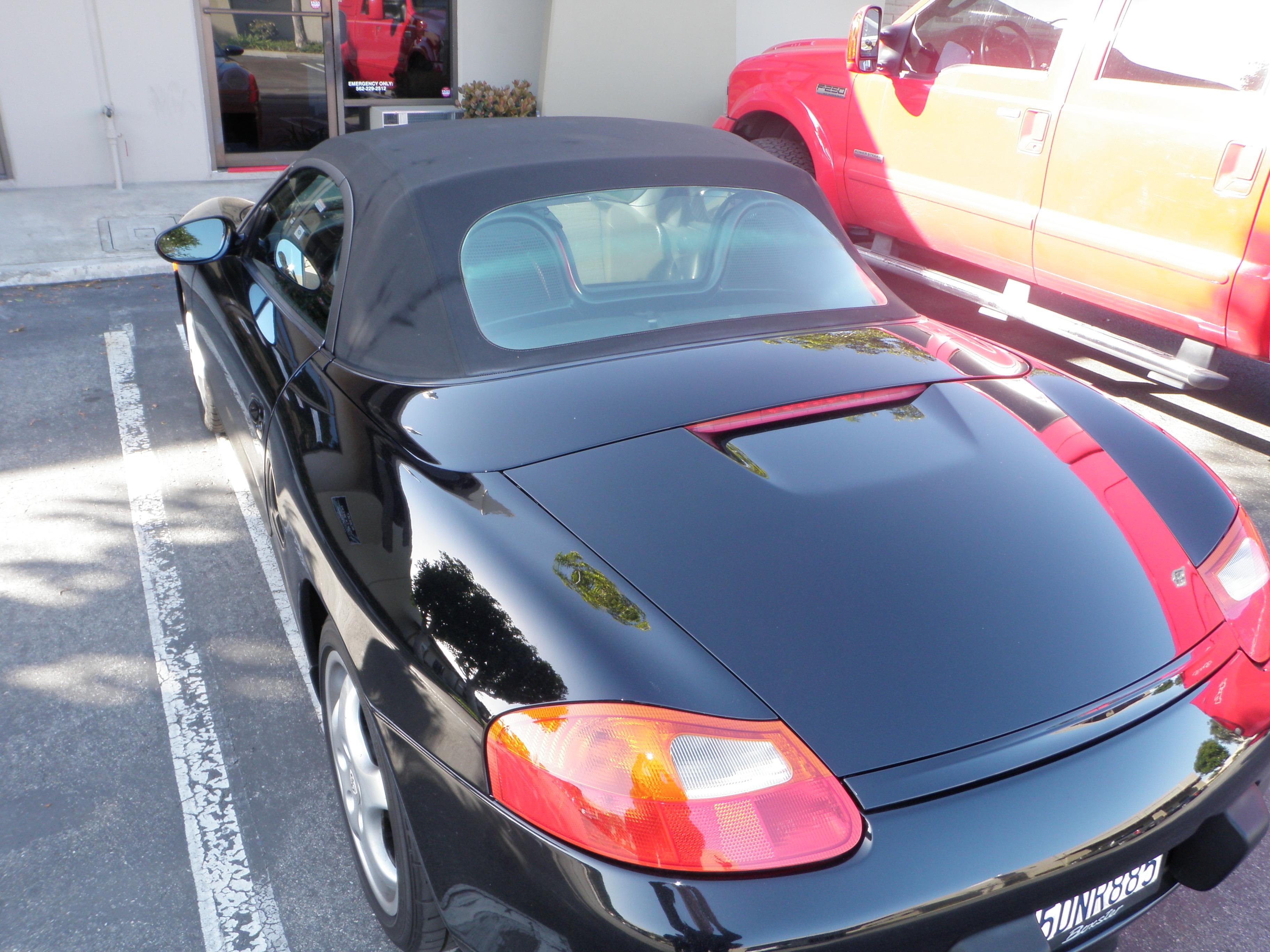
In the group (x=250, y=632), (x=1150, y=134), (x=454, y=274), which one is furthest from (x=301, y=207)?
(x=1150, y=134)

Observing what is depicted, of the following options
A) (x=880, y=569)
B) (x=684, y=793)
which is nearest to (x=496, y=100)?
(x=880, y=569)

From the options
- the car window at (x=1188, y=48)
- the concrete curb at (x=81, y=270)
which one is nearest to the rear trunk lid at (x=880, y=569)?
the car window at (x=1188, y=48)

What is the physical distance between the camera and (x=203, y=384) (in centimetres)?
391

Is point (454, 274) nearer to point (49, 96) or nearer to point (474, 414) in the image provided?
point (474, 414)

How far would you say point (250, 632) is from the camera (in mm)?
3119

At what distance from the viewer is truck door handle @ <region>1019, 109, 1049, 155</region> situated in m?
4.73

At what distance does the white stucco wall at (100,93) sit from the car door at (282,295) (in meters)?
6.52

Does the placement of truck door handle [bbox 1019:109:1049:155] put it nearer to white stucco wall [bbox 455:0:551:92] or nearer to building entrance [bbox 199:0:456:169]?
white stucco wall [bbox 455:0:551:92]

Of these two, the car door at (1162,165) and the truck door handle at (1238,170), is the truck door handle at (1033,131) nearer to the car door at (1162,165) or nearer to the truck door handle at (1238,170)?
the car door at (1162,165)

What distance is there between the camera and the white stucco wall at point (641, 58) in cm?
962

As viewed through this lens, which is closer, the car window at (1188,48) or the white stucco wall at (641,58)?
the car window at (1188,48)

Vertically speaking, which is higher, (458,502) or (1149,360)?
(458,502)

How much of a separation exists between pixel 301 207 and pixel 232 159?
7.23 meters

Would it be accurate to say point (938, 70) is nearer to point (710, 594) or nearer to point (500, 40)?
point (710, 594)
